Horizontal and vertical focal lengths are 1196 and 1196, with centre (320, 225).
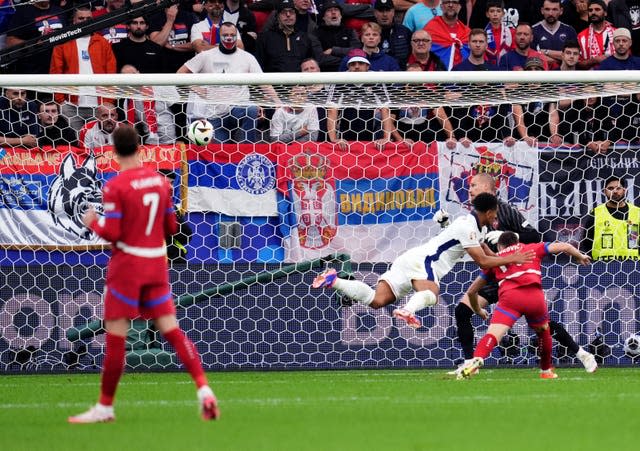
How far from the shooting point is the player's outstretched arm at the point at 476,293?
1057 centimetres

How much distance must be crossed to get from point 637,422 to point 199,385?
96.2 inches

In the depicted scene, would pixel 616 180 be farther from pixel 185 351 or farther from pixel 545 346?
pixel 185 351

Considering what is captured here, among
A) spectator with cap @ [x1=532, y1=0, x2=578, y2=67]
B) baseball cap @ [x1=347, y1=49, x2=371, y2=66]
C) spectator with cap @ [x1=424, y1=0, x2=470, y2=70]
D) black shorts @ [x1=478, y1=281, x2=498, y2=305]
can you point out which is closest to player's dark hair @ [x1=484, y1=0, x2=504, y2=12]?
spectator with cap @ [x1=424, y1=0, x2=470, y2=70]

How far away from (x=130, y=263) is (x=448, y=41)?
29.9 feet

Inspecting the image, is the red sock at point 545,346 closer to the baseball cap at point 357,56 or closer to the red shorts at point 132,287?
the red shorts at point 132,287

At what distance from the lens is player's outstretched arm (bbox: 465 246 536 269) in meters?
9.88

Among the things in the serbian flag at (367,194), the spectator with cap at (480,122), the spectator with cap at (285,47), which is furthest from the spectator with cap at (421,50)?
the serbian flag at (367,194)

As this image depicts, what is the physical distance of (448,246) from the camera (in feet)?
35.0

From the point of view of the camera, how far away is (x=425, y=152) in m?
12.2

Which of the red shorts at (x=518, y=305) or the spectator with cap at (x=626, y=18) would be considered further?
the spectator with cap at (x=626, y=18)

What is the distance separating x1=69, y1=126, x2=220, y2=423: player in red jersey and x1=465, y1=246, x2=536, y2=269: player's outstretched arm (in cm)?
383

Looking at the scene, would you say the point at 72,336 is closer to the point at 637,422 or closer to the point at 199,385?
the point at 199,385

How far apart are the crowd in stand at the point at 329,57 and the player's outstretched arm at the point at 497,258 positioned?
7.80 ft

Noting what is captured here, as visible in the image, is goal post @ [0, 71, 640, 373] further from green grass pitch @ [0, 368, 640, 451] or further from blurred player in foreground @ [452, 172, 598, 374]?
green grass pitch @ [0, 368, 640, 451]
